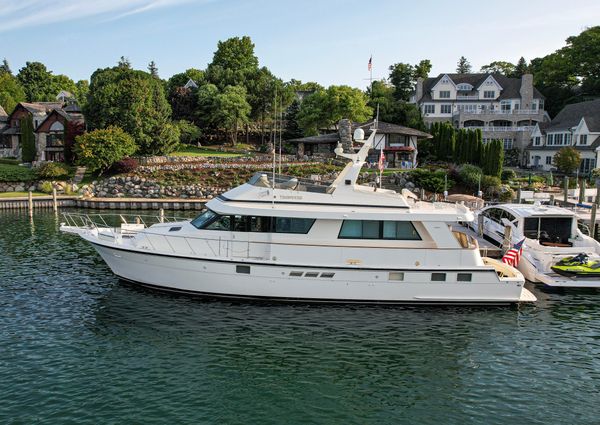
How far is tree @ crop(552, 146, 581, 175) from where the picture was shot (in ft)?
172

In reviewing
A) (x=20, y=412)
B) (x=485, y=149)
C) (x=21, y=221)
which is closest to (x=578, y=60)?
(x=485, y=149)

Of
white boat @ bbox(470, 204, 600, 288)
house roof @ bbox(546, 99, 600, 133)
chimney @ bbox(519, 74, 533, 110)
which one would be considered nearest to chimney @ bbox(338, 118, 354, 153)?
house roof @ bbox(546, 99, 600, 133)

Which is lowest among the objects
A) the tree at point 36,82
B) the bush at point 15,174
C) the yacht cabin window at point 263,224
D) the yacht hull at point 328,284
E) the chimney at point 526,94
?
the yacht hull at point 328,284

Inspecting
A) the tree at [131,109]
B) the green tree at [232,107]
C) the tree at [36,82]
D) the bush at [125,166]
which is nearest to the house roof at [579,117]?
the green tree at [232,107]

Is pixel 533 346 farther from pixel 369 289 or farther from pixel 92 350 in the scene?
pixel 92 350

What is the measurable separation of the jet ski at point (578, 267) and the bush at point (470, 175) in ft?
85.3

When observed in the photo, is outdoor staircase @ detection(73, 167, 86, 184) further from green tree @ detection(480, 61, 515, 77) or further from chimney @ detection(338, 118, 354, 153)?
green tree @ detection(480, 61, 515, 77)

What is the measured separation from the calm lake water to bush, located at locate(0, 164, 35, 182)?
107 ft

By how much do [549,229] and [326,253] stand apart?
42.7 ft

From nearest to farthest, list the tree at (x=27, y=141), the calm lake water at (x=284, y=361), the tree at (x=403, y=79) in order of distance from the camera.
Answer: the calm lake water at (x=284, y=361) → the tree at (x=27, y=141) → the tree at (x=403, y=79)

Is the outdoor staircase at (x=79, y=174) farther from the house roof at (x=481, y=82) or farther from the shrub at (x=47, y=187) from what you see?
the house roof at (x=481, y=82)

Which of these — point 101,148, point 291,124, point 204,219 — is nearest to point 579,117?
point 291,124

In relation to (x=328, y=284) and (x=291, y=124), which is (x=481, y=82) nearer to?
(x=291, y=124)

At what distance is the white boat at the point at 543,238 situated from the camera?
71.4 ft
